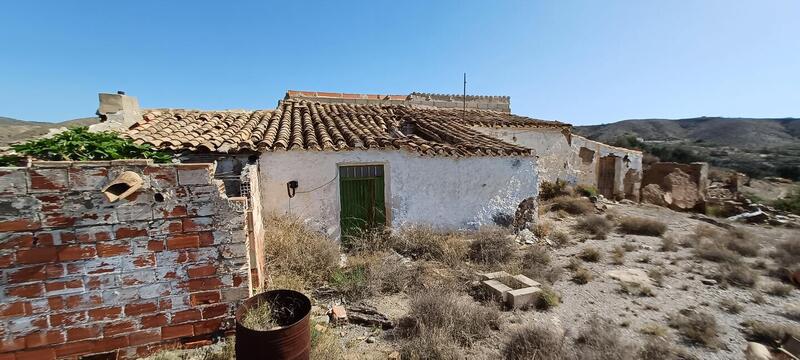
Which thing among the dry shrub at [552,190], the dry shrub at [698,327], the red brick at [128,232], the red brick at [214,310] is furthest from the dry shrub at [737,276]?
the red brick at [128,232]

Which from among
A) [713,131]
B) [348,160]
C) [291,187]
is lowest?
[291,187]

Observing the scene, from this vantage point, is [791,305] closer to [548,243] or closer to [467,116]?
[548,243]

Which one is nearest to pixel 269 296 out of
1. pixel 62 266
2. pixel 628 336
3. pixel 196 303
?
pixel 196 303

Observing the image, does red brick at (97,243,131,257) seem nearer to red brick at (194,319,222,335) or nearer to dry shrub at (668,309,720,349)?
red brick at (194,319,222,335)

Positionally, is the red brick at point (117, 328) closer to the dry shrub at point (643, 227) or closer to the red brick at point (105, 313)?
the red brick at point (105, 313)

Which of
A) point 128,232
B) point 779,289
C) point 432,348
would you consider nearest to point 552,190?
point 779,289

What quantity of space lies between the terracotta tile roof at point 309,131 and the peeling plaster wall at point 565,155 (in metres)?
3.04

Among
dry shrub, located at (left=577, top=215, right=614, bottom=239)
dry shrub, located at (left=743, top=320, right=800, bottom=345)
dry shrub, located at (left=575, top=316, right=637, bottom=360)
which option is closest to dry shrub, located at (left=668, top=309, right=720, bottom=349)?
dry shrub, located at (left=743, top=320, right=800, bottom=345)

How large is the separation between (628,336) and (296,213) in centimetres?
610

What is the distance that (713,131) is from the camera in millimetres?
43938

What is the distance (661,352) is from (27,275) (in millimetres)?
6257

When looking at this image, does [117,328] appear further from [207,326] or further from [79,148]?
[79,148]

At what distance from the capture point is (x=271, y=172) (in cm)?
695

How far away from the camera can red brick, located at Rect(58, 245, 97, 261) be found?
113 inches
